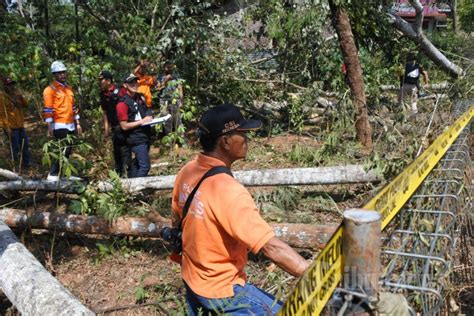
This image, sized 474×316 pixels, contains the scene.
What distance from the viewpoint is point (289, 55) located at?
1041 centimetres

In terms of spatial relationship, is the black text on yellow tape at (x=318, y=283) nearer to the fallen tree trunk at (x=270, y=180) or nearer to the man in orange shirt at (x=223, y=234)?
the man in orange shirt at (x=223, y=234)

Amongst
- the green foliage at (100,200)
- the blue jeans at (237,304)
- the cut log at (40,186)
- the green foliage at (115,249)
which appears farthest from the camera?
the cut log at (40,186)

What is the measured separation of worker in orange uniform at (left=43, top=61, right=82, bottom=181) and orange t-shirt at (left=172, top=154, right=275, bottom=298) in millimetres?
4664

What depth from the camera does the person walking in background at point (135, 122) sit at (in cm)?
616

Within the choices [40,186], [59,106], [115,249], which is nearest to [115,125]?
[59,106]

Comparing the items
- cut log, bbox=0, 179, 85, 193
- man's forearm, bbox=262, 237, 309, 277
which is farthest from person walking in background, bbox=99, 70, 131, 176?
man's forearm, bbox=262, 237, 309, 277

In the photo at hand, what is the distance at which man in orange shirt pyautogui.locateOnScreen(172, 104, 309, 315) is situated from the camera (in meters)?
2.15

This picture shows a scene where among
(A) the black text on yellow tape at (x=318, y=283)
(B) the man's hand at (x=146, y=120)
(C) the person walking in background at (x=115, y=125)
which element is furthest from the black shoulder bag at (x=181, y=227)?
(B) the man's hand at (x=146, y=120)

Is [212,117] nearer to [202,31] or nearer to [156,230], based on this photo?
[156,230]

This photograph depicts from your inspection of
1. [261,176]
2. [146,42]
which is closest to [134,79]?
[261,176]

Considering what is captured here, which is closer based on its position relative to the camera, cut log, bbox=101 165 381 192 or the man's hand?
cut log, bbox=101 165 381 192

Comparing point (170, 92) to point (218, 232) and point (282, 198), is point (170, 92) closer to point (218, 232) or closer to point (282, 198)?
point (282, 198)

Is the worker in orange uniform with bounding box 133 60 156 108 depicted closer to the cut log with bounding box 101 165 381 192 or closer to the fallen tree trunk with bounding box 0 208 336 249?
the cut log with bounding box 101 165 381 192

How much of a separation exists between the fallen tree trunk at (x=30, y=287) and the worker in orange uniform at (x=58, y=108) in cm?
288
